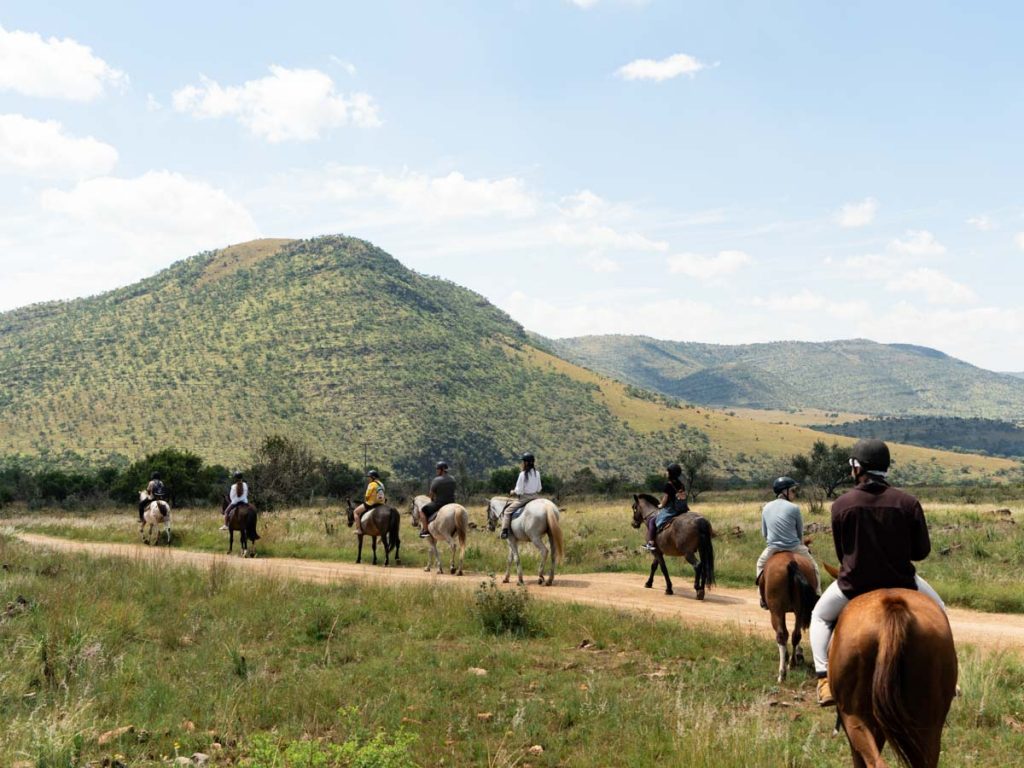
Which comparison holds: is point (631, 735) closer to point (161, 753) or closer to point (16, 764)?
point (161, 753)

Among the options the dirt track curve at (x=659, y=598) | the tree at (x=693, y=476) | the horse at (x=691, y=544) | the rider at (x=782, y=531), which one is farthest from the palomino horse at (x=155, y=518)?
the tree at (x=693, y=476)

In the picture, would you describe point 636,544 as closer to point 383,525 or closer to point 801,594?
point 383,525

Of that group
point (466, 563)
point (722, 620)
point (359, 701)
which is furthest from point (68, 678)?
point (466, 563)

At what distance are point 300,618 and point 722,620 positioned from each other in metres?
6.71

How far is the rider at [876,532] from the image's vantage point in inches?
234

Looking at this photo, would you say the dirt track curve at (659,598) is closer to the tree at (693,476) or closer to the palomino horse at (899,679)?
the palomino horse at (899,679)

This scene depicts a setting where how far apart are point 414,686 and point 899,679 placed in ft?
17.5

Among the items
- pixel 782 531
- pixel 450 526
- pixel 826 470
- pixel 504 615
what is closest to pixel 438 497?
pixel 450 526

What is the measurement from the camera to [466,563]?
68.3 ft

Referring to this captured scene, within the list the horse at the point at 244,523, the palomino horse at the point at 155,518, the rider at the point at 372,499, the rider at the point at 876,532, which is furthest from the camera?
the palomino horse at the point at 155,518

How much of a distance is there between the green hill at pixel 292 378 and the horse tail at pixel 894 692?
82.9 m

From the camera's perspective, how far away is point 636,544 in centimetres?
2323

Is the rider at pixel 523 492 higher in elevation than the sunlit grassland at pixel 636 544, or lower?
higher

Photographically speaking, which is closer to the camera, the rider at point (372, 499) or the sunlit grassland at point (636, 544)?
the sunlit grassland at point (636, 544)
